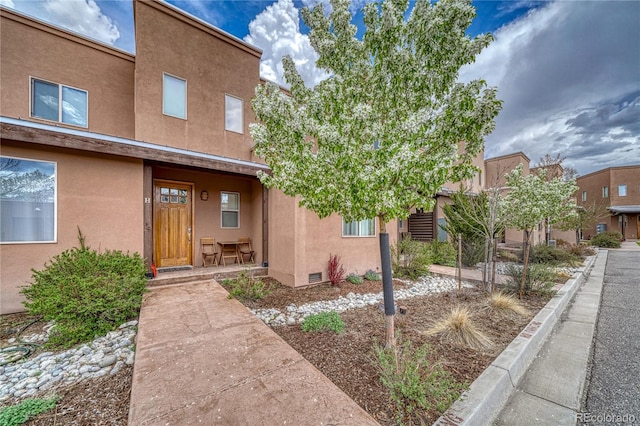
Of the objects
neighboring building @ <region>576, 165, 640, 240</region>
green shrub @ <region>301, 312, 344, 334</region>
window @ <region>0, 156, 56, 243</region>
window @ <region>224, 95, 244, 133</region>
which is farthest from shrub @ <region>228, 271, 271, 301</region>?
neighboring building @ <region>576, 165, 640, 240</region>

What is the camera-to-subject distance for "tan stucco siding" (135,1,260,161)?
7.11 metres

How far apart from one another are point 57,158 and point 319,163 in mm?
5804

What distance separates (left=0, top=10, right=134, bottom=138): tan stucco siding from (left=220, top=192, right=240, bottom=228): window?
3819 mm

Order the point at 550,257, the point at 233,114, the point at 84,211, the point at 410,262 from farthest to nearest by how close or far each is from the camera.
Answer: the point at 550,257
the point at 233,114
the point at 410,262
the point at 84,211

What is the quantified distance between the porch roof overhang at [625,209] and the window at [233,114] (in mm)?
34521

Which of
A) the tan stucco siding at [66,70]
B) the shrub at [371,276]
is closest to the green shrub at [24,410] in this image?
the shrub at [371,276]

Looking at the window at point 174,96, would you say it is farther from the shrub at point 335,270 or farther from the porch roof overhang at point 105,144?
the shrub at point 335,270

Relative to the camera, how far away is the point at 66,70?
7.13 m

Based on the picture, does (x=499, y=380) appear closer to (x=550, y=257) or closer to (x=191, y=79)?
(x=191, y=79)

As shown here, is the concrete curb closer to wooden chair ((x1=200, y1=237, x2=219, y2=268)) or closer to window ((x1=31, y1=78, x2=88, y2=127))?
wooden chair ((x1=200, y1=237, x2=219, y2=268))

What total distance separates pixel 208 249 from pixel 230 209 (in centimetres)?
145

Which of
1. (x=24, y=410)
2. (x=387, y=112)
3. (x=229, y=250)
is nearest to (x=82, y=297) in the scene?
(x=24, y=410)

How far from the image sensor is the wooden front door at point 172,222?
22.7 feet

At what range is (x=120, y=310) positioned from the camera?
4047 mm
